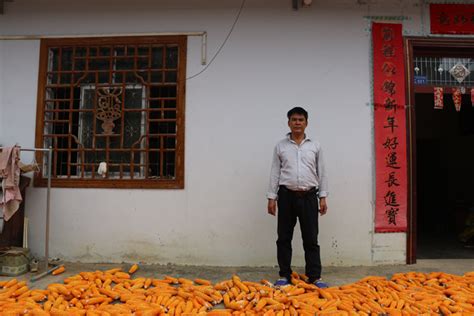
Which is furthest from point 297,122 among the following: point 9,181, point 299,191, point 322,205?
point 9,181

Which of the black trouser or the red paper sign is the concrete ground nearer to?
the black trouser

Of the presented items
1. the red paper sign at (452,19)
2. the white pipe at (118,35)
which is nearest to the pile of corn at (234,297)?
the white pipe at (118,35)

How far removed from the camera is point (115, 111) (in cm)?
443

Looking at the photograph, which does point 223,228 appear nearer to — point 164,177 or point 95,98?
point 164,177

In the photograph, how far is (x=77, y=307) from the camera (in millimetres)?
3021

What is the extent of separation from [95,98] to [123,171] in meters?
1.05

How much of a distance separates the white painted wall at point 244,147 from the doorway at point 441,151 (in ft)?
1.85

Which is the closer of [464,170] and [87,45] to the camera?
[87,45]

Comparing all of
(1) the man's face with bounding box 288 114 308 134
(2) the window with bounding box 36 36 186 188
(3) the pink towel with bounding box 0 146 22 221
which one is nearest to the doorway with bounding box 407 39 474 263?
(1) the man's face with bounding box 288 114 308 134

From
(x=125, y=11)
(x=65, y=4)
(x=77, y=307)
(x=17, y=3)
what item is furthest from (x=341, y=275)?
(x=17, y=3)

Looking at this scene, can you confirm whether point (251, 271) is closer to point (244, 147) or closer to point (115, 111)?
point (244, 147)

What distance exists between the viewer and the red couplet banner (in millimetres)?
4207

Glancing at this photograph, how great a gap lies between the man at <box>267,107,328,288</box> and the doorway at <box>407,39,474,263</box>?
1.52 metres

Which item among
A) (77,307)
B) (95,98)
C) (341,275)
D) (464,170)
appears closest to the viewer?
(77,307)
